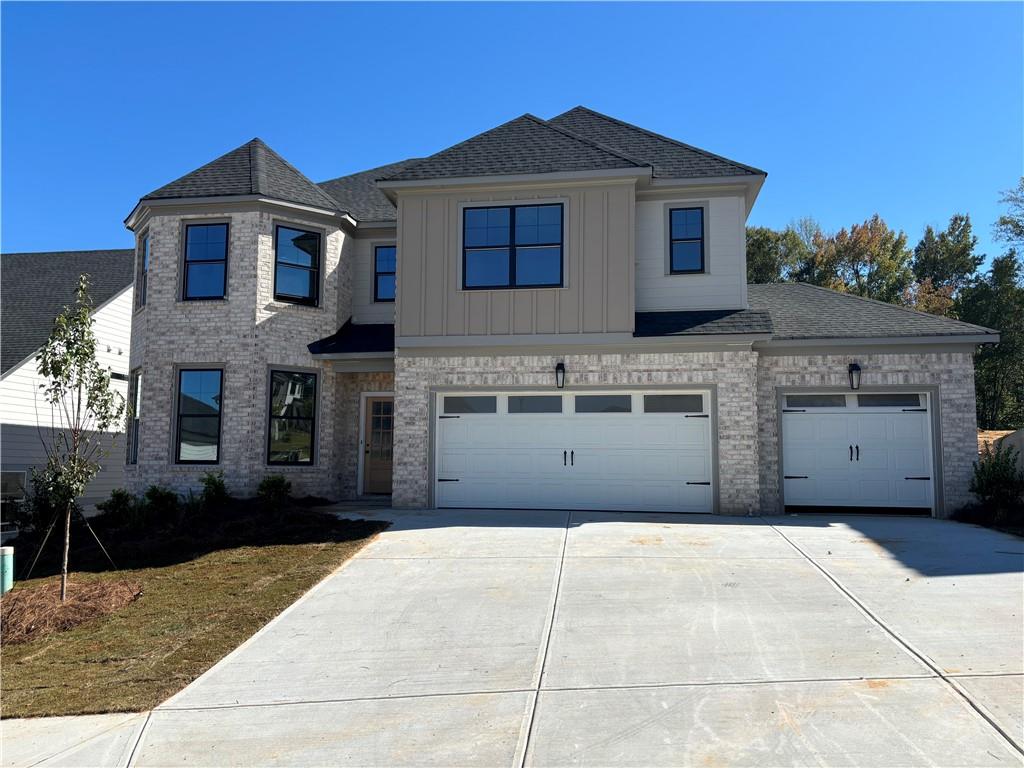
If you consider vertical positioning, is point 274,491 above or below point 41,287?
below

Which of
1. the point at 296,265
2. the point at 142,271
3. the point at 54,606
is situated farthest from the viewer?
the point at 142,271

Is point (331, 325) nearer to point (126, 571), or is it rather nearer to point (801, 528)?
point (126, 571)

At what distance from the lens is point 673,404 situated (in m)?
12.2

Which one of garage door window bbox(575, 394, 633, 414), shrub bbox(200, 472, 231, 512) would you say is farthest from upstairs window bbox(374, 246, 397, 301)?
garage door window bbox(575, 394, 633, 414)

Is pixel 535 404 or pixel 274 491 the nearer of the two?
pixel 535 404

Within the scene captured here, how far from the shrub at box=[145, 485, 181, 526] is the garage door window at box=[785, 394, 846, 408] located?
10.8 m

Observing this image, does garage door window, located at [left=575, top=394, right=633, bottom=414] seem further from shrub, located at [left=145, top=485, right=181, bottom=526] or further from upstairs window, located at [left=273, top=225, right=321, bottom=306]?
shrub, located at [left=145, top=485, right=181, bottom=526]

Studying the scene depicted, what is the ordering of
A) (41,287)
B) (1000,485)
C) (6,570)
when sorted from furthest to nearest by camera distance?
(41,287)
(1000,485)
(6,570)

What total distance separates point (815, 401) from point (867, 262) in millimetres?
29313

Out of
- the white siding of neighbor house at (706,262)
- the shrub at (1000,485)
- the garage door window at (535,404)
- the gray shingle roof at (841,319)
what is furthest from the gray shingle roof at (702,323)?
the shrub at (1000,485)

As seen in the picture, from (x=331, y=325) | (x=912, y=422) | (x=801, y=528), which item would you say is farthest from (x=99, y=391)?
(x=912, y=422)

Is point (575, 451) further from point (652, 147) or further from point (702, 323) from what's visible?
point (652, 147)

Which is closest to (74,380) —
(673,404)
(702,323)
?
(673,404)

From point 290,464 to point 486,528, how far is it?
5060mm
